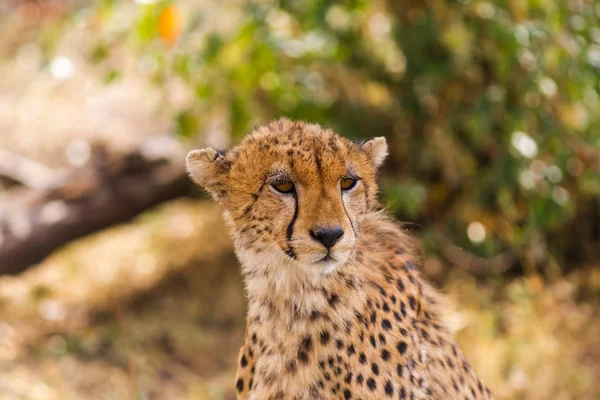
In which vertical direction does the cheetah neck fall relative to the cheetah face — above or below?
below

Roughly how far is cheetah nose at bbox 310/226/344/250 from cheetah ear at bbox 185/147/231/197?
1.08 feet

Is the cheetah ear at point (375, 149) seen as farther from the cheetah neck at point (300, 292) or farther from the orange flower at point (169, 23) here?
the orange flower at point (169, 23)

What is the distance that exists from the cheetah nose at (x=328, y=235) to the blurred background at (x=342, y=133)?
1.65m

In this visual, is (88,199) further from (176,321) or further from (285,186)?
(285,186)

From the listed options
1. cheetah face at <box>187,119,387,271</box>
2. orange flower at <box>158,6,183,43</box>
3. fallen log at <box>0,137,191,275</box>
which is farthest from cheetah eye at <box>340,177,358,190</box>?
fallen log at <box>0,137,191,275</box>

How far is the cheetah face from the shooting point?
179cm

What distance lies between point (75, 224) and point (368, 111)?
151 cm

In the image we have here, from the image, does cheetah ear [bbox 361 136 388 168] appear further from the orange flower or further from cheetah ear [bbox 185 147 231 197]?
the orange flower

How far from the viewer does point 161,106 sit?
12.5 ft

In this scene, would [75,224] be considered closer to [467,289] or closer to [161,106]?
[161,106]

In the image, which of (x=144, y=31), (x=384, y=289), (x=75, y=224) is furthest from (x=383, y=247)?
(x=75, y=224)

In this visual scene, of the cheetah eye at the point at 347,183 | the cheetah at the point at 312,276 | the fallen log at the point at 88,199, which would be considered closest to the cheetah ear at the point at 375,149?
the cheetah at the point at 312,276

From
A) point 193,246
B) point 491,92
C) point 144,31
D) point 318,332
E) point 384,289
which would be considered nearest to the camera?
point 318,332

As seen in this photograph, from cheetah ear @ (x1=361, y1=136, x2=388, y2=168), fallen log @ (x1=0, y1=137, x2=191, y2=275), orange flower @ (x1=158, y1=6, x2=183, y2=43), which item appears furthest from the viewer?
fallen log @ (x1=0, y1=137, x2=191, y2=275)
